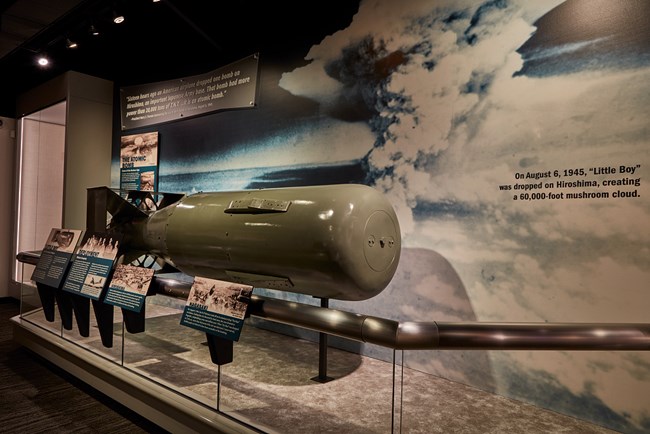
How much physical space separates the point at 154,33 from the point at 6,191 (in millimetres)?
3411

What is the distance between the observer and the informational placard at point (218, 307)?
2020 millimetres

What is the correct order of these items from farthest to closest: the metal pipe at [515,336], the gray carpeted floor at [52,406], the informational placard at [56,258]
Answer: the informational placard at [56,258]
the gray carpeted floor at [52,406]
the metal pipe at [515,336]

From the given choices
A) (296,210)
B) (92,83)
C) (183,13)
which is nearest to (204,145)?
(183,13)

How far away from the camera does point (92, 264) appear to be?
A: 3102 mm

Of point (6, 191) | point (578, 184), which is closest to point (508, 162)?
point (578, 184)

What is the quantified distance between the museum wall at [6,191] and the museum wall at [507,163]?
4.96 meters

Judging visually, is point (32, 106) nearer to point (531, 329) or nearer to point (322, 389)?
point (322, 389)

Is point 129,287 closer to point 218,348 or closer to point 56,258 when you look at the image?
point 218,348

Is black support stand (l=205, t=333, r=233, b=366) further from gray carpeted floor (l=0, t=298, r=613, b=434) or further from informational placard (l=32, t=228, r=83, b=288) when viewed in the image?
informational placard (l=32, t=228, r=83, b=288)

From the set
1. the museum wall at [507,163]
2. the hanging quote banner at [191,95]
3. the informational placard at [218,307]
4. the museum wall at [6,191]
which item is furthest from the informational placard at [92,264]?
the museum wall at [6,191]

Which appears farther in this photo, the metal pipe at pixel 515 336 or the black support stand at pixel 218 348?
the black support stand at pixel 218 348

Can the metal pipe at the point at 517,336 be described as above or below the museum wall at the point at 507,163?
below

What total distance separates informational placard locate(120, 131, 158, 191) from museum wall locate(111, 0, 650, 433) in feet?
8.22

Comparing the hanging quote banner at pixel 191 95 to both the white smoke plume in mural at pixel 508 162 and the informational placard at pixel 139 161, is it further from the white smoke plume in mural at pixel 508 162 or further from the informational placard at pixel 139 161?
the white smoke plume in mural at pixel 508 162
